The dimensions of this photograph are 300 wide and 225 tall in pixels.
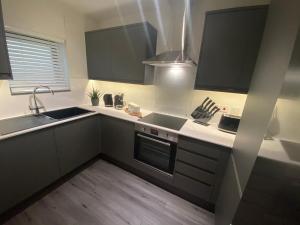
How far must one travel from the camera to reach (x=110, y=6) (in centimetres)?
188

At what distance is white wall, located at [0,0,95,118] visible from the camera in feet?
4.94

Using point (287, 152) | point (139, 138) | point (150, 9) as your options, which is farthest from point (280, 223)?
point (150, 9)

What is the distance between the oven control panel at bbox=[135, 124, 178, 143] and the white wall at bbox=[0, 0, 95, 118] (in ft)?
4.46

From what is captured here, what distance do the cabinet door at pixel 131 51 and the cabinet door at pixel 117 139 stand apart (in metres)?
0.66

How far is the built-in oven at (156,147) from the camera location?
5.12 feet

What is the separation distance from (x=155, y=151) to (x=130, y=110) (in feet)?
2.40

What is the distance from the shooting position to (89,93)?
99.8 inches

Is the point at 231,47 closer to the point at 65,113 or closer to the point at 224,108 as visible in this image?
the point at 224,108

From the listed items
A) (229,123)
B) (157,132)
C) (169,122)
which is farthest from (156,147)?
(229,123)

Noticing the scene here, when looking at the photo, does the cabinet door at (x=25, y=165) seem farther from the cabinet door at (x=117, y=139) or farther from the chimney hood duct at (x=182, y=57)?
the chimney hood duct at (x=182, y=57)

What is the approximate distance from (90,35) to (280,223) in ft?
9.27

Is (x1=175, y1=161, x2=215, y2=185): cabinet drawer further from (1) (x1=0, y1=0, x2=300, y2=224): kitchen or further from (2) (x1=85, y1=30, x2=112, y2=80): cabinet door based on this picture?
(2) (x1=85, y1=30, x2=112, y2=80): cabinet door

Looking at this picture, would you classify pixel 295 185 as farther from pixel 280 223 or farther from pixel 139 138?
pixel 139 138

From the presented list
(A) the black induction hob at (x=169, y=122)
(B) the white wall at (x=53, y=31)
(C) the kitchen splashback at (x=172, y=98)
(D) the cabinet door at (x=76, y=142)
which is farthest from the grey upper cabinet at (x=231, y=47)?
(B) the white wall at (x=53, y=31)
